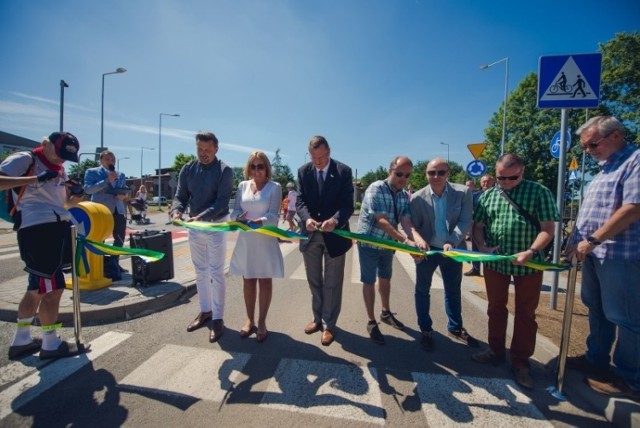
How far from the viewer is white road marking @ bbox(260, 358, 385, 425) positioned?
2.45m

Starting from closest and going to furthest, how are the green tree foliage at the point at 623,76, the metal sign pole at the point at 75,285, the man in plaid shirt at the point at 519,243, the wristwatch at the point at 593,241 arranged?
the wristwatch at the point at 593,241 → the man in plaid shirt at the point at 519,243 → the metal sign pole at the point at 75,285 → the green tree foliage at the point at 623,76

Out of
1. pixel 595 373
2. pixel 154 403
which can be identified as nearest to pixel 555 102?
pixel 595 373

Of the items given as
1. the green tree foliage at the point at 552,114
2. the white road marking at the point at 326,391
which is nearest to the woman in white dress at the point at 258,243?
the white road marking at the point at 326,391

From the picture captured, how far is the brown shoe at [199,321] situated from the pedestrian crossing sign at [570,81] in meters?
5.48

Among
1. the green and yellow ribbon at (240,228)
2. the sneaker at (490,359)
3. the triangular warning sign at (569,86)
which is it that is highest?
the triangular warning sign at (569,86)

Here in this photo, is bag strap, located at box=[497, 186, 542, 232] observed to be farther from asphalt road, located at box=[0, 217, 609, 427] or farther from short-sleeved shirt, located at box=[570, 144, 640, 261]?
asphalt road, located at box=[0, 217, 609, 427]

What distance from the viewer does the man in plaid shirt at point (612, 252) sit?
248 cm

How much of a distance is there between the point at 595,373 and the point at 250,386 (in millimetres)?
3201

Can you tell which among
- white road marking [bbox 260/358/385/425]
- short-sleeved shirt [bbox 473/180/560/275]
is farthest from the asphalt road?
short-sleeved shirt [bbox 473/180/560/275]

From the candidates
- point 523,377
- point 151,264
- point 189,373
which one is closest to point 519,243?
point 523,377

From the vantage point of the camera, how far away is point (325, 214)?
380 centimetres

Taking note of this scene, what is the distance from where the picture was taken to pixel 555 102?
4.23 m

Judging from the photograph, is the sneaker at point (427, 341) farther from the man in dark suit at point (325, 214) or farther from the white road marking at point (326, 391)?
the man in dark suit at point (325, 214)

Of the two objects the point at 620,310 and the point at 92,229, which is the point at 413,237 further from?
the point at 92,229
